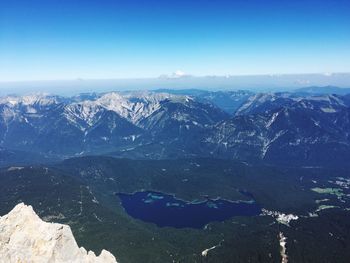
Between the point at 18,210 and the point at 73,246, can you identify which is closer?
the point at 73,246

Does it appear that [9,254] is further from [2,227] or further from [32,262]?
[2,227]

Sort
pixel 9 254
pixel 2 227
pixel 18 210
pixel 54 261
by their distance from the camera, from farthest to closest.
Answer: pixel 18 210 < pixel 2 227 < pixel 54 261 < pixel 9 254

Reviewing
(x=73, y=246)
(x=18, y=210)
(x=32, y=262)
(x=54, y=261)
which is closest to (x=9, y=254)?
(x=32, y=262)

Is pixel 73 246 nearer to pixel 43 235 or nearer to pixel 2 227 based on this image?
pixel 43 235

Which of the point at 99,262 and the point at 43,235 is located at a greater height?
the point at 43,235

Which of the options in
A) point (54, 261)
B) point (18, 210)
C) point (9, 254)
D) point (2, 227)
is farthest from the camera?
point (18, 210)

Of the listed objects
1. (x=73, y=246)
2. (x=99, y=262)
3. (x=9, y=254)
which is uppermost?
(x=9, y=254)
